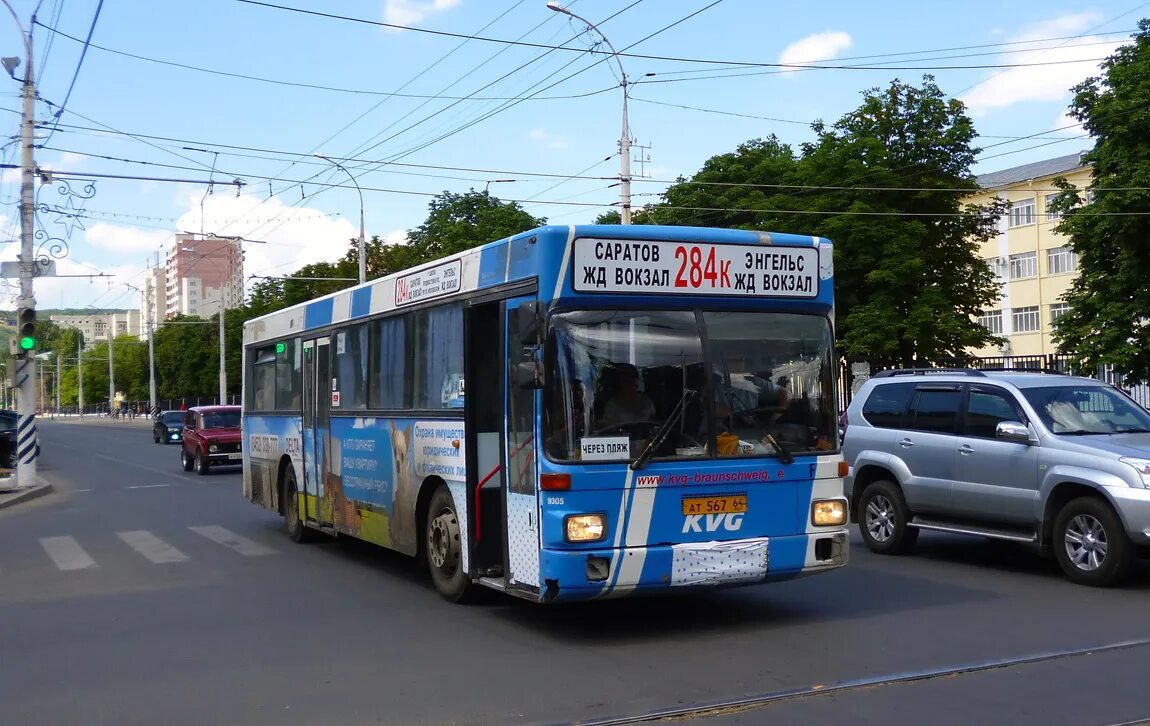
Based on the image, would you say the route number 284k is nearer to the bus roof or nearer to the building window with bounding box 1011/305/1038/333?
the bus roof

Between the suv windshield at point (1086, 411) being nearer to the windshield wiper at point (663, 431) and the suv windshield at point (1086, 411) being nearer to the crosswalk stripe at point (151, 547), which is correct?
the windshield wiper at point (663, 431)

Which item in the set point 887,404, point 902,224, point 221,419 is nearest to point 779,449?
point 887,404

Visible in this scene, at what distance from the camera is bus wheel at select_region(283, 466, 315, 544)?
15148 millimetres

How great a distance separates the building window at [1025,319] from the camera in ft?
220

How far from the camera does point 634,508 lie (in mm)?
8562

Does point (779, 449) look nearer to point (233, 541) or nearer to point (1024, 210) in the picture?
point (233, 541)

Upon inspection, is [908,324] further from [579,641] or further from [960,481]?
[579,641]

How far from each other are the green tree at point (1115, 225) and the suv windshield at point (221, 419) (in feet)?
72.3

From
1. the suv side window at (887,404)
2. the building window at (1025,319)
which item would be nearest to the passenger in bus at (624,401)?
the suv side window at (887,404)

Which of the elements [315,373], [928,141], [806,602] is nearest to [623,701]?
[806,602]

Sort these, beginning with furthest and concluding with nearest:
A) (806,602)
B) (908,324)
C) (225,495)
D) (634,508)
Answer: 1. (908,324)
2. (225,495)
3. (806,602)
4. (634,508)

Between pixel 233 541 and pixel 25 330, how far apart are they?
1256 centimetres

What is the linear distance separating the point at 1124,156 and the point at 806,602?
24.1 metres

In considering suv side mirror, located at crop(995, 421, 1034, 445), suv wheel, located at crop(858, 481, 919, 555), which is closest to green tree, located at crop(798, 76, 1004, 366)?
suv wheel, located at crop(858, 481, 919, 555)
